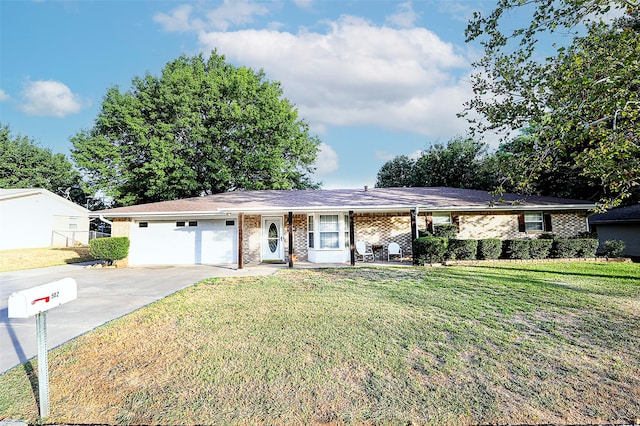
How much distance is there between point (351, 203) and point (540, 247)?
7531 mm

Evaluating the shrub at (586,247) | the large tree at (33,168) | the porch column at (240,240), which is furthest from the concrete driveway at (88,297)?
the large tree at (33,168)

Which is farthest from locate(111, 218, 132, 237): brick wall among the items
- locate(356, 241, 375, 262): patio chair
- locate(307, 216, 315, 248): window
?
locate(356, 241, 375, 262): patio chair

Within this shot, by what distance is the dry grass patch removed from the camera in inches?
547

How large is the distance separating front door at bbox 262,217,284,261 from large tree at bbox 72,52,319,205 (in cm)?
824

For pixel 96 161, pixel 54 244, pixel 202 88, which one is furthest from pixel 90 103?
pixel 54 244

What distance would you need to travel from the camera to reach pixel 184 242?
14078 mm

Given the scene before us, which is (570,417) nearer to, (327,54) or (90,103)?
(327,54)

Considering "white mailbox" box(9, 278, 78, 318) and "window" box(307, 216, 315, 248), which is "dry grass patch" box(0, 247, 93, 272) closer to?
"window" box(307, 216, 315, 248)

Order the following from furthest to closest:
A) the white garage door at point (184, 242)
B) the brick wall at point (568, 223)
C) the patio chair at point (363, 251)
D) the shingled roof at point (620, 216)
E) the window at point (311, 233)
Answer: the shingled roof at point (620, 216) < the white garage door at point (184, 242) < the window at point (311, 233) < the brick wall at point (568, 223) < the patio chair at point (363, 251)

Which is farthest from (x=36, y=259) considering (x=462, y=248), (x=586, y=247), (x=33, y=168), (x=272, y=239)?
(x=586, y=247)

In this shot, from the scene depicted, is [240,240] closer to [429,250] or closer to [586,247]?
[429,250]

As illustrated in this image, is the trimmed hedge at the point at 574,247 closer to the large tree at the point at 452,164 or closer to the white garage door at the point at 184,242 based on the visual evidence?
the large tree at the point at 452,164

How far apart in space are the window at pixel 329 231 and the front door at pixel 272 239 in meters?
1.94

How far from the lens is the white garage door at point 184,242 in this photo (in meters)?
14.0
